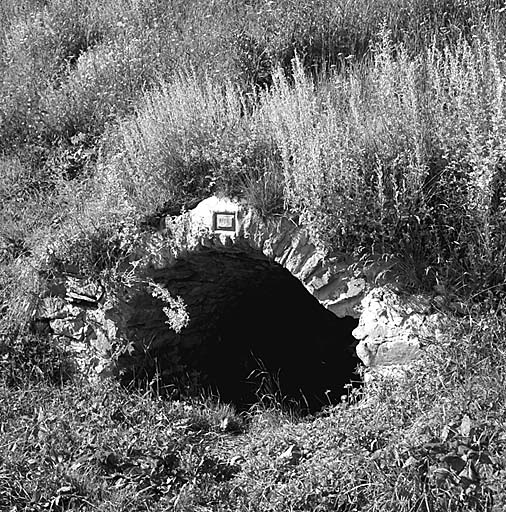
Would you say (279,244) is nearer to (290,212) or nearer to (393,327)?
(290,212)

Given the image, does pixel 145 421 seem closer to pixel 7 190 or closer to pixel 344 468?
pixel 344 468

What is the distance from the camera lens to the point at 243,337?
23.7 ft

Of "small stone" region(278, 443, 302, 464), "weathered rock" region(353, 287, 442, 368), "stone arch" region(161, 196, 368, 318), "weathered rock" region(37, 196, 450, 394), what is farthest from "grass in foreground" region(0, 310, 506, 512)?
"stone arch" region(161, 196, 368, 318)

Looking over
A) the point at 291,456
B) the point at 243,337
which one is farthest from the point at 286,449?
the point at 243,337

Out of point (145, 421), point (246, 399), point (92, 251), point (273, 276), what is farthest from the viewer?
point (273, 276)

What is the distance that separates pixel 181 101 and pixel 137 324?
181 cm

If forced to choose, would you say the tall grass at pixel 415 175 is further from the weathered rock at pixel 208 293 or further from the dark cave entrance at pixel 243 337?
the dark cave entrance at pixel 243 337

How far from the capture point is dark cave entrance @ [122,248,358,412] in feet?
19.8

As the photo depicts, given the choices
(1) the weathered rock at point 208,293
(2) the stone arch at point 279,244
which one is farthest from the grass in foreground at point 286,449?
(2) the stone arch at point 279,244

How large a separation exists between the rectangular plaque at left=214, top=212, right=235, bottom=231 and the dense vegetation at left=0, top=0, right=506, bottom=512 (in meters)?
0.21

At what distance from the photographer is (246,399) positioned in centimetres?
633

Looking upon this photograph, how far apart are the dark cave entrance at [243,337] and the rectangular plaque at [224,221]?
247mm

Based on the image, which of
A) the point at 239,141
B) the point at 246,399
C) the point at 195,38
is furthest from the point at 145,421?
the point at 195,38

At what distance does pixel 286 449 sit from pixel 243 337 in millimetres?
2588
